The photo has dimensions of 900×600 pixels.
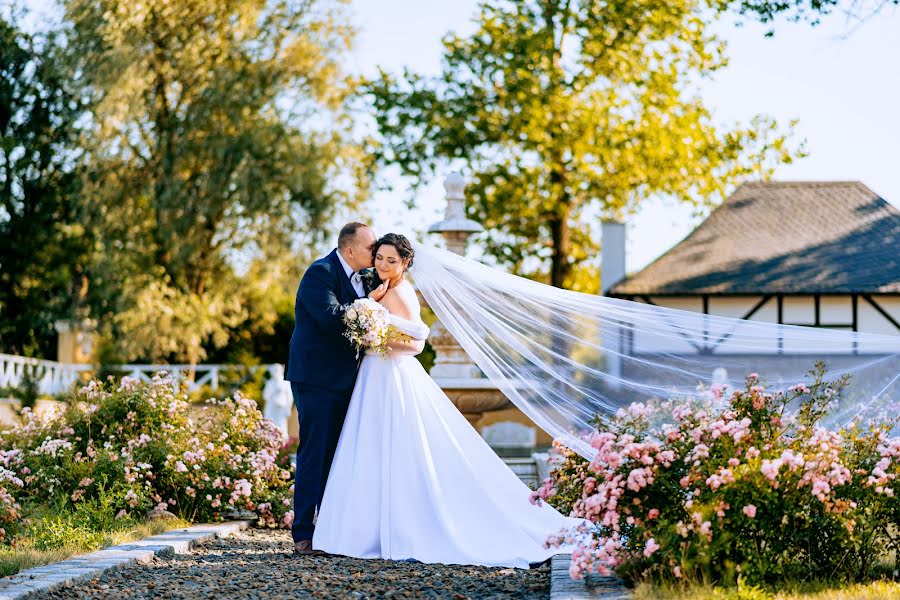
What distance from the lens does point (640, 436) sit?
516cm

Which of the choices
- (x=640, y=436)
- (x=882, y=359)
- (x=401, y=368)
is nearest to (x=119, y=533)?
(x=401, y=368)

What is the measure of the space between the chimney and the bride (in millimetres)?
17720

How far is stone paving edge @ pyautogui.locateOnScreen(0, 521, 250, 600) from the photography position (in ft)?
16.5

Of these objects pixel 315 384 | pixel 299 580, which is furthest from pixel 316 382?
pixel 299 580

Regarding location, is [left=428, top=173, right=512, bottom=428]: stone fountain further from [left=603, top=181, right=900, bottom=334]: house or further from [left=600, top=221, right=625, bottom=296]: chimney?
[left=600, top=221, right=625, bottom=296]: chimney

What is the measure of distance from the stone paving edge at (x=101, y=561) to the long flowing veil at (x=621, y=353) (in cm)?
202

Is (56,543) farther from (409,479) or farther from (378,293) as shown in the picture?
(378,293)

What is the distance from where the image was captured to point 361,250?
21.4 feet

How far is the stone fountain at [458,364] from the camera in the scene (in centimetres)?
1073

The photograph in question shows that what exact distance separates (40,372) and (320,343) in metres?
19.2

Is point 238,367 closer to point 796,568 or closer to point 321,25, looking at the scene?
point 321,25

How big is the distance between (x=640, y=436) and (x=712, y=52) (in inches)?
813

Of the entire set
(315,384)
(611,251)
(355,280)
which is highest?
(611,251)

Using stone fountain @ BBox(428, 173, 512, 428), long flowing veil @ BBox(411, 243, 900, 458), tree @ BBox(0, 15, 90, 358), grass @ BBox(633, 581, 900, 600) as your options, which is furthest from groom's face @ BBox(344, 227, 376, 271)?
tree @ BBox(0, 15, 90, 358)
